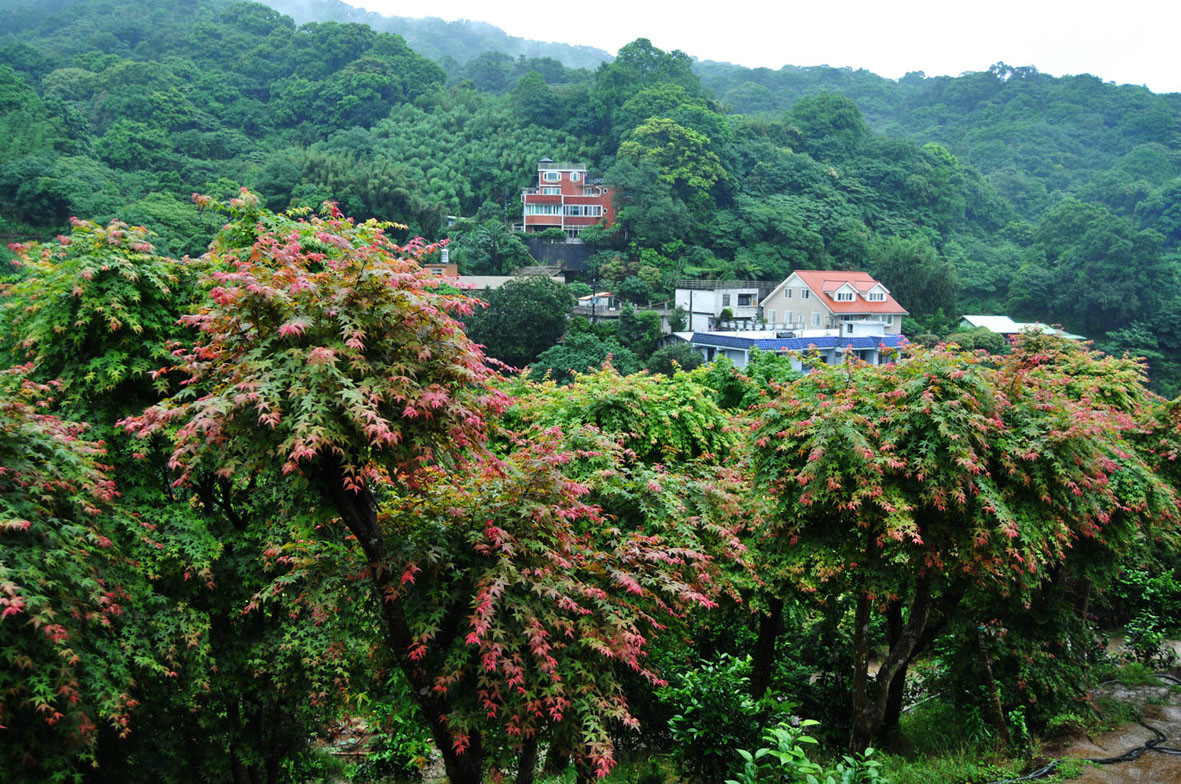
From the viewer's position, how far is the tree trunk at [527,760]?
4.61 metres

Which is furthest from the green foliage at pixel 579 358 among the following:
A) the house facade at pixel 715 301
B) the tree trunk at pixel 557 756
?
the tree trunk at pixel 557 756

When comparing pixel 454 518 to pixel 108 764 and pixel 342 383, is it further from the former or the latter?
pixel 108 764

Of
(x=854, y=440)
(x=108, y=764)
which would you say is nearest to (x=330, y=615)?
(x=108, y=764)

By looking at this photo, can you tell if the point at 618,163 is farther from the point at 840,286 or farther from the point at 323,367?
the point at 323,367

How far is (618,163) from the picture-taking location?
1975 inches

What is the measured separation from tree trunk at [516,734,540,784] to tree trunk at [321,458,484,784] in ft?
1.27

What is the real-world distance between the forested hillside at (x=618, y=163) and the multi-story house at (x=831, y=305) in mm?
3683

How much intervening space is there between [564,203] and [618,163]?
4461 millimetres

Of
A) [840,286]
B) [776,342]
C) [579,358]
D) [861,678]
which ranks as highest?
[840,286]

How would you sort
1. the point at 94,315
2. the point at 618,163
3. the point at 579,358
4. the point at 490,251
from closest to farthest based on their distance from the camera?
1. the point at 94,315
2. the point at 579,358
3. the point at 490,251
4. the point at 618,163

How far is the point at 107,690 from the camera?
4.60 metres

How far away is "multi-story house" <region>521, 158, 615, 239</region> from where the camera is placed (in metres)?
51.5

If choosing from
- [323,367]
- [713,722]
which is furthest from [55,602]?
[713,722]

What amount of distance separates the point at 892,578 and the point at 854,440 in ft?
4.21
